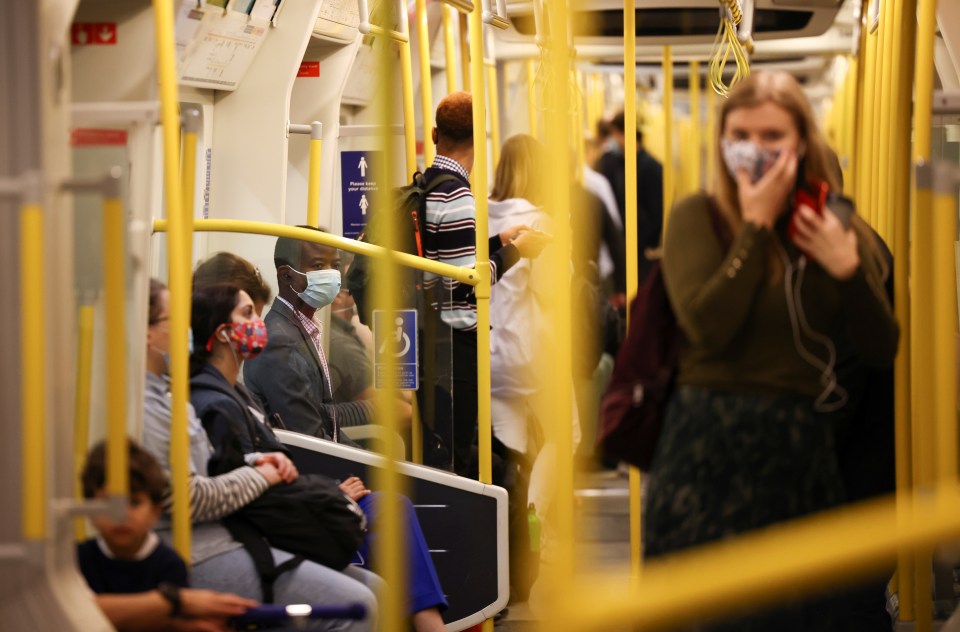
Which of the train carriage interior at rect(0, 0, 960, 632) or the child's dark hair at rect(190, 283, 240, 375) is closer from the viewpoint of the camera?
the train carriage interior at rect(0, 0, 960, 632)

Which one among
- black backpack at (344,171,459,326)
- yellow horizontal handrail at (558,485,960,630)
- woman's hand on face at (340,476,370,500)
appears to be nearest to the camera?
yellow horizontal handrail at (558,485,960,630)

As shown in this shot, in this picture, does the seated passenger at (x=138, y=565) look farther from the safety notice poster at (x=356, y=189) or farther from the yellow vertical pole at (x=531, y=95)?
the yellow vertical pole at (x=531, y=95)

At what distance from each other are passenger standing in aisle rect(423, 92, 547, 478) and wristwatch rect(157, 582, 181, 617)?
1.50 m

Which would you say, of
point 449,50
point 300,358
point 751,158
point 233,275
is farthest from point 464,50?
point 751,158

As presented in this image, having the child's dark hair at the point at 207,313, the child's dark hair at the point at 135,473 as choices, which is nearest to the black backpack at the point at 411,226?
the child's dark hair at the point at 207,313

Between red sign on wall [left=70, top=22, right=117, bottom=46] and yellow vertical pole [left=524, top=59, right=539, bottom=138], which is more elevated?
yellow vertical pole [left=524, top=59, right=539, bottom=138]

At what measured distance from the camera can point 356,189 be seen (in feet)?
13.5

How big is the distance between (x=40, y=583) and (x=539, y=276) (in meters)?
2.44

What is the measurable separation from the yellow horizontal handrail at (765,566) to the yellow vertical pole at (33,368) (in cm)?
84

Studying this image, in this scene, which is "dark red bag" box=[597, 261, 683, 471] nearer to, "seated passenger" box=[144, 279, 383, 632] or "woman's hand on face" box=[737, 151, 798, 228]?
"woman's hand on face" box=[737, 151, 798, 228]

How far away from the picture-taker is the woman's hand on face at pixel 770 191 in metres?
1.97

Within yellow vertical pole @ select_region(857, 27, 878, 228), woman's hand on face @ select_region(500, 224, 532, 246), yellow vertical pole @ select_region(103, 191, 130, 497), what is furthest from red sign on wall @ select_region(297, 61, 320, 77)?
yellow vertical pole @ select_region(103, 191, 130, 497)

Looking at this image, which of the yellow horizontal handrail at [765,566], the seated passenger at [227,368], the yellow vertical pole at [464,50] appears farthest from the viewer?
the yellow vertical pole at [464,50]

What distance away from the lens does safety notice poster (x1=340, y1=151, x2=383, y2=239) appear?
13.3 ft
